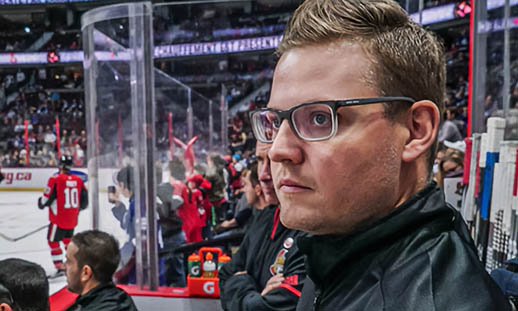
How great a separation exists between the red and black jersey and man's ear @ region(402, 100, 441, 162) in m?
5.51

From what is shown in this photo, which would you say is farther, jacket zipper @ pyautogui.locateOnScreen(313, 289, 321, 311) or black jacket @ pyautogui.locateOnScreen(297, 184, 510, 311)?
jacket zipper @ pyautogui.locateOnScreen(313, 289, 321, 311)

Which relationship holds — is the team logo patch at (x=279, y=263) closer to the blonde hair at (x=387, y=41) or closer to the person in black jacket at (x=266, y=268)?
the person in black jacket at (x=266, y=268)

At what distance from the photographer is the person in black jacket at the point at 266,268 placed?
160 cm

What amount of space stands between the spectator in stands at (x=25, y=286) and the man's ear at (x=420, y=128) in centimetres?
164

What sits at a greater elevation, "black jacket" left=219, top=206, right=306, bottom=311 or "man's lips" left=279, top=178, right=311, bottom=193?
"man's lips" left=279, top=178, right=311, bottom=193

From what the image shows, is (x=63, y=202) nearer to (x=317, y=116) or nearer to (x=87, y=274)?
(x=87, y=274)

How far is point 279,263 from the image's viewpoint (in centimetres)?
175

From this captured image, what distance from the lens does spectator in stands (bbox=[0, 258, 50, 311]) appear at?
71.2 inches

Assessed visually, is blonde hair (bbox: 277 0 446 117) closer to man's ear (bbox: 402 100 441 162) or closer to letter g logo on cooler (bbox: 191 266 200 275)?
man's ear (bbox: 402 100 441 162)

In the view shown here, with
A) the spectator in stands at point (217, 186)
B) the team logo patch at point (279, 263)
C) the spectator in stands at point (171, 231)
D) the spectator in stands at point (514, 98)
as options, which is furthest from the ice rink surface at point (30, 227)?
the spectator in stands at point (514, 98)

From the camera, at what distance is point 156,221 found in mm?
3875

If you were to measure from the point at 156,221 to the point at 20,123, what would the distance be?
9.36 metres

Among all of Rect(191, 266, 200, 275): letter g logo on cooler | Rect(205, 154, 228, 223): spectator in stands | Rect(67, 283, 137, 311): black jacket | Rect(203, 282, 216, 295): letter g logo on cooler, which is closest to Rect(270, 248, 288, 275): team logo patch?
Rect(67, 283, 137, 311): black jacket

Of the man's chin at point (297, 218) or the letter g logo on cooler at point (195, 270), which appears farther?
the letter g logo on cooler at point (195, 270)
